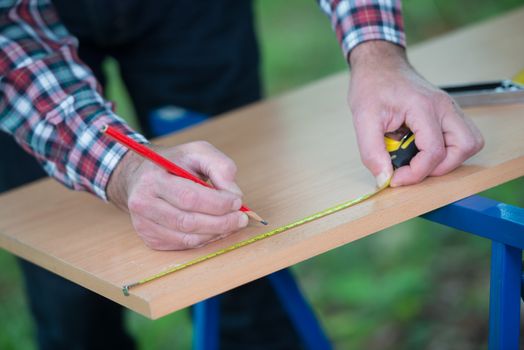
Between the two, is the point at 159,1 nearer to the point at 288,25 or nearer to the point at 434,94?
the point at 434,94

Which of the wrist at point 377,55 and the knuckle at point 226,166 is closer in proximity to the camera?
the knuckle at point 226,166

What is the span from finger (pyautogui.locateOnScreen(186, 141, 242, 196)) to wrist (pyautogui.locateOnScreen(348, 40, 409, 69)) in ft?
1.11

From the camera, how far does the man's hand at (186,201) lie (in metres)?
1.19

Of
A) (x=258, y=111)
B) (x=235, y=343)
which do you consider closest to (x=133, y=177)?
(x=258, y=111)

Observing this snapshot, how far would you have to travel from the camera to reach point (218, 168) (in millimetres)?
1226

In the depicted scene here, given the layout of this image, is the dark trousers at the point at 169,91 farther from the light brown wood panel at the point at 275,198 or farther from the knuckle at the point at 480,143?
the knuckle at the point at 480,143

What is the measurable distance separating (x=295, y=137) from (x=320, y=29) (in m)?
3.19

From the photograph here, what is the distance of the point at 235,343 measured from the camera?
2.24m

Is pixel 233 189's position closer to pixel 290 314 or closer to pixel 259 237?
pixel 259 237

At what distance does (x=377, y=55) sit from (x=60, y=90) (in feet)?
1.74

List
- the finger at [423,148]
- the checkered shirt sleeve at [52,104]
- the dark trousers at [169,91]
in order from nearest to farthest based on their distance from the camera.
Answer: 1. the finger at [423,148]
2. the checkered shirt sleeve at [52,104]
3. the dark trousers at [169,91]

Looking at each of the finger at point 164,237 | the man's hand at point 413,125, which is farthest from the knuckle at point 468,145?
the finger at point 164,237

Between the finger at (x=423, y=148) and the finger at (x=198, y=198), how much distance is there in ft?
0.85

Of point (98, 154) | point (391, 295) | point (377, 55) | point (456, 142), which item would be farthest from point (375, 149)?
point (391, 295)
